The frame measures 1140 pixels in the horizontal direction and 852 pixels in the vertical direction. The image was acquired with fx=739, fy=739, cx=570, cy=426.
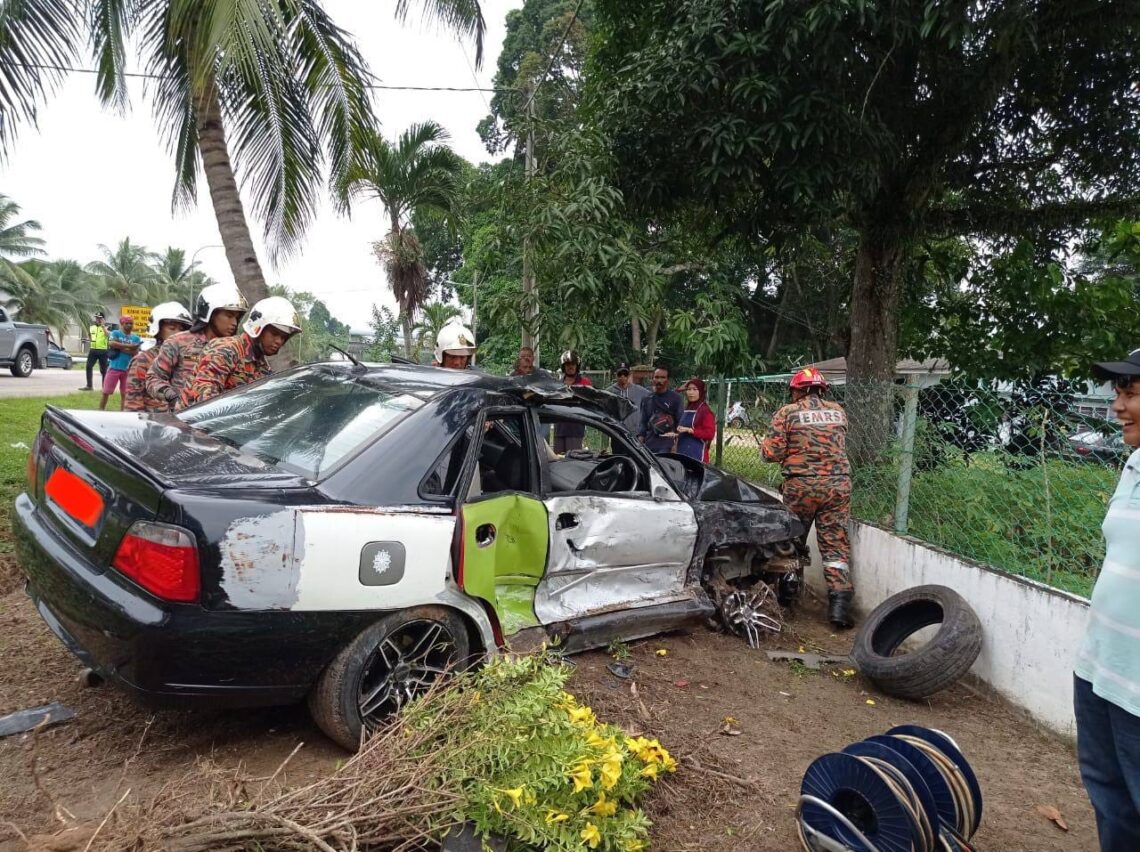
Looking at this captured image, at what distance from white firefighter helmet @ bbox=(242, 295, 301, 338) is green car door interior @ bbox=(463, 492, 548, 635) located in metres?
2.29

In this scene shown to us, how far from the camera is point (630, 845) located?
2.28m

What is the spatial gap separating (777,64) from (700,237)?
3072 millimetres

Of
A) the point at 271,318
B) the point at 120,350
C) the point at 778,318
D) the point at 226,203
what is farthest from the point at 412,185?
the point at 778,318

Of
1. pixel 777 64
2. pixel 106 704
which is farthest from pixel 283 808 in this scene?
pixel 777 64

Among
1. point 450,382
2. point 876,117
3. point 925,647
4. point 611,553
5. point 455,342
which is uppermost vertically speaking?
point 876,117

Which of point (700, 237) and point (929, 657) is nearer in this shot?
point (929, 657)

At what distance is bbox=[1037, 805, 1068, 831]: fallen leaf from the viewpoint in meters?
2.95

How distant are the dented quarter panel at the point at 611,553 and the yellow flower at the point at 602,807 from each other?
1262 millimetres

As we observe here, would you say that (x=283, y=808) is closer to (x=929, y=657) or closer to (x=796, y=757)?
(x=796, y=757)

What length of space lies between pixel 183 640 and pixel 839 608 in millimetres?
4334

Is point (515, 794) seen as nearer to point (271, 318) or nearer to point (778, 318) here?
point (271, 318)

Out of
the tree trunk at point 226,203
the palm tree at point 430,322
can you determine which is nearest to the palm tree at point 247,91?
the tree trunk at point 226,203

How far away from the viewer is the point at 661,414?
24.5ft

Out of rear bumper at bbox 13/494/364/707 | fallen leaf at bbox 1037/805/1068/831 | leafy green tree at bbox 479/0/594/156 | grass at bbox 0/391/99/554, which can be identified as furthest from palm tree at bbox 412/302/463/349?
fallen leaf at bbox 1037/805/1068/831
